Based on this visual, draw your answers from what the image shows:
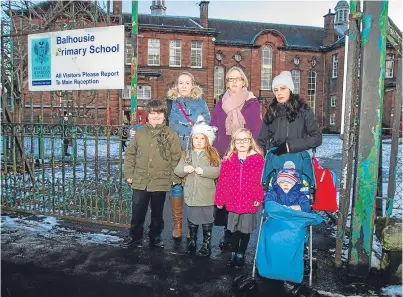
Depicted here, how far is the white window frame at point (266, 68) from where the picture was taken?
4072cm

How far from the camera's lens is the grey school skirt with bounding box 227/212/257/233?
4.32m

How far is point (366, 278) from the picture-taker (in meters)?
4.06

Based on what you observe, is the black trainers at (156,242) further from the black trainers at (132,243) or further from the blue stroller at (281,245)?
the blue stroller at (281,245)

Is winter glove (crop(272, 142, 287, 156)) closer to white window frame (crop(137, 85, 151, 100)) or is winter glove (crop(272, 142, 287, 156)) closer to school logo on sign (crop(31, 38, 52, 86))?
school logo on sign (crop(31, 38, 52, 86))

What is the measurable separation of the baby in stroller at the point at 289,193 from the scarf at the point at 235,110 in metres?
1.09

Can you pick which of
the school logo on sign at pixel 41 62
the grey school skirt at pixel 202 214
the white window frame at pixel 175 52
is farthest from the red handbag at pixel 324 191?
the white window frame at pixel 175 52

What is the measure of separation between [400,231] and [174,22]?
3562 centimetres

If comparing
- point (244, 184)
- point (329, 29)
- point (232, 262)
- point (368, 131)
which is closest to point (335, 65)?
point (329, 29)

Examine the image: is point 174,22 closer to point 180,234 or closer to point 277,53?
point 277,53

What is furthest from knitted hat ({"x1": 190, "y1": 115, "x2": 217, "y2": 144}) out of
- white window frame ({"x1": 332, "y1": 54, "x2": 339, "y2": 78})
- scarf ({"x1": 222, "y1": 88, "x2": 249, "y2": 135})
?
white window frame ({"x1": 332, "y1": 54, "x2": 339, "y2": 78})

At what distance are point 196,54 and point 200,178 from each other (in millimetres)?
32095

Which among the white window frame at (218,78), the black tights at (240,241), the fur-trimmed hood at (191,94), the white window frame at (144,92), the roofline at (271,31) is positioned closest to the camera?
the black tights at (240,241)

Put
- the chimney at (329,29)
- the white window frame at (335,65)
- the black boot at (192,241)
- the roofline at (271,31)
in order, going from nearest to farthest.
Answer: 1. the black boot at (192,241)
2. the roofline at (271,31)
3. the white window frame at (335,65)
4. the chimney at (329,29)

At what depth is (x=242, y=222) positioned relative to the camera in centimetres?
434
